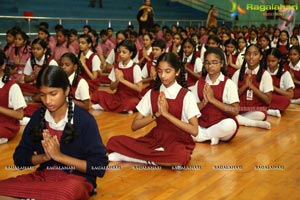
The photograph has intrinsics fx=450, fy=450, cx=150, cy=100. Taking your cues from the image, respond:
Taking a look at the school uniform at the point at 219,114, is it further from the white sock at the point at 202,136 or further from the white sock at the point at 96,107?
the white sock at the point at 96,107

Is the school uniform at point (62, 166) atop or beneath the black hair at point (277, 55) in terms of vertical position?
beneath

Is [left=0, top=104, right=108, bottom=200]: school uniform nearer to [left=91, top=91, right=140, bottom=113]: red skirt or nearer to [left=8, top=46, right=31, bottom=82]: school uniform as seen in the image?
[left=91, top=91, right=140, bottom=113]: red skirt

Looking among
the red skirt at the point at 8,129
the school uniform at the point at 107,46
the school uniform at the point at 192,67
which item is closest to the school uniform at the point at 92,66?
the school uniform at the point at 192,67

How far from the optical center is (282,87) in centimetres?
468

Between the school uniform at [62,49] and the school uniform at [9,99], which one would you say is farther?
the school uniform at [62,49]

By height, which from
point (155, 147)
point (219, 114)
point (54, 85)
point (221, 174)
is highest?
point (54, 85)

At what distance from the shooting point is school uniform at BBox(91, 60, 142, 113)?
4527 mm

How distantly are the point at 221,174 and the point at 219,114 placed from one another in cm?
80

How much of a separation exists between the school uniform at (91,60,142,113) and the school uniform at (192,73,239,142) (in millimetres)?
1126

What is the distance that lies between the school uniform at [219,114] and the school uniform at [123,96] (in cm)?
113

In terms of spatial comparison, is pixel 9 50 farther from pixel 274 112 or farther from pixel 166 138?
pixel 166 138

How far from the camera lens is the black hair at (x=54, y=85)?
6.47ft

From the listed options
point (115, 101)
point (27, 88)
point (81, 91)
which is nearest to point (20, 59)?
point (27, 88)

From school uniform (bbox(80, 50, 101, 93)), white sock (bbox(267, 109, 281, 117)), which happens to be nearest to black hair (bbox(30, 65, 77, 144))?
white sock (bbox(267, 109, 281, 117))
